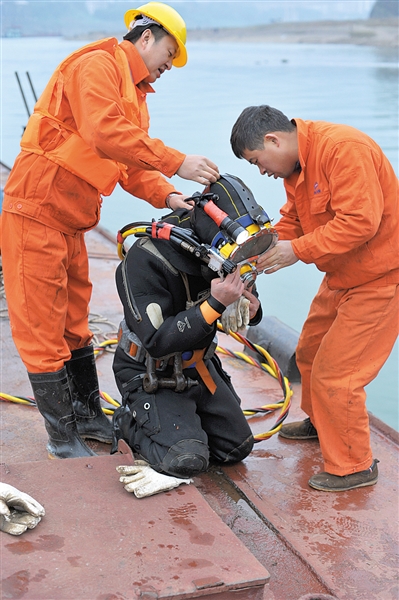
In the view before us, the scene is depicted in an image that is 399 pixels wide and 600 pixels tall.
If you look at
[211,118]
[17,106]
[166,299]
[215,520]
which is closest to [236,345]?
[166,299]

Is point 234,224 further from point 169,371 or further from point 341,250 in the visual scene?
point 169,371

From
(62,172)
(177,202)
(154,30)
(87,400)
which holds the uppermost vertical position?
(154,30)

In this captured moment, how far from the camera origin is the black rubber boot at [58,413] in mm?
2459

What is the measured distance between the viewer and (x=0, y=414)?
116 inches

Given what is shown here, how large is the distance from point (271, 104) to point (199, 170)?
11272 millimetres

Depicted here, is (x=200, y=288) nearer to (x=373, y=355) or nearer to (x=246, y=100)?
(x=373, y=355)

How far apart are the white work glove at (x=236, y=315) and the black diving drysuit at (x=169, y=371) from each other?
2.1 inches

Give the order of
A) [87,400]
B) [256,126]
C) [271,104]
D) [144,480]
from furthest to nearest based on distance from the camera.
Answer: [271,104] < [87,400] < [256,126] < [144,480]

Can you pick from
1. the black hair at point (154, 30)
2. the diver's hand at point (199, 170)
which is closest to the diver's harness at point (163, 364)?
the diver's hand at point (199, 170)

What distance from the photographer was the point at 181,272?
7.49 ft

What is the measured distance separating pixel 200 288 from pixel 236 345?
1.54m

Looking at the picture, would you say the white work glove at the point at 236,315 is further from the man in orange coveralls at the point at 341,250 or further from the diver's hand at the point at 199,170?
the diver's hand at the point at 199,170

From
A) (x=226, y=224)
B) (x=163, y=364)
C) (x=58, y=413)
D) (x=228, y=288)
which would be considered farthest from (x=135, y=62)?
(x=58, y=413)

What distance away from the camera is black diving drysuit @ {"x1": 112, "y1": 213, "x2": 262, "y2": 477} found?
2.23m
